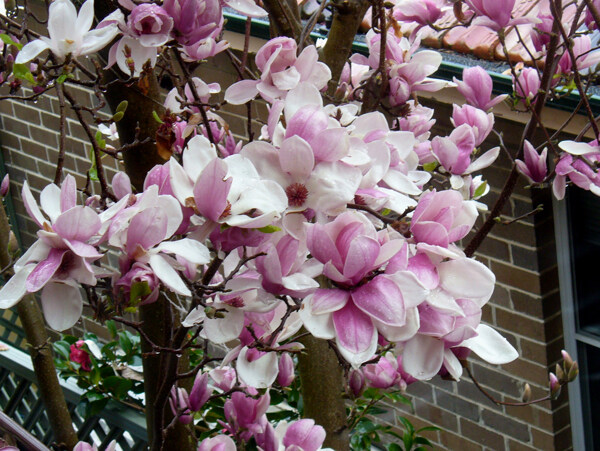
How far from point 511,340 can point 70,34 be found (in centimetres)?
217

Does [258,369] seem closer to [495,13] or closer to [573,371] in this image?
[573,371]

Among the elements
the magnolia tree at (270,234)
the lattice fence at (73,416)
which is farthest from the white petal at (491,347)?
the lattice fence at (73,416)

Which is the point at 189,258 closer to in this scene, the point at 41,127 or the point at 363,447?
the point at 363,447

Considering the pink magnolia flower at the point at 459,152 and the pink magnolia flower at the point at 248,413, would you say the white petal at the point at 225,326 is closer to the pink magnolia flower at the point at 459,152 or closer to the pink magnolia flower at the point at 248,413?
the pink magnolia flower at the point at 248,413

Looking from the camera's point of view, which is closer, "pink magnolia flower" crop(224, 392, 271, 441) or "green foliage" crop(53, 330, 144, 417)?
"pink magnolia flower" crop(224, 392, 271, 441)

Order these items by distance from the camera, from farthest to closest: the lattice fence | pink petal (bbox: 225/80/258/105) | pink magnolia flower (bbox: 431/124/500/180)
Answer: the lattice fence
pink magnolia flower (bbox: 431/124/500/180)
pink petal (bbox: 225/80/258/105)

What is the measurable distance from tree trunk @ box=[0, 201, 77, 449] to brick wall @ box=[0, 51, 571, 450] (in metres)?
1.35

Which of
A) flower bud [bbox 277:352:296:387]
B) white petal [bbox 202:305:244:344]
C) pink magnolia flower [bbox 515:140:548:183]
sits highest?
white petal [bbox 202:305:244:344]

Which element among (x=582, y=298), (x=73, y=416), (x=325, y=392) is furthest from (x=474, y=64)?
(x=73, y=416)

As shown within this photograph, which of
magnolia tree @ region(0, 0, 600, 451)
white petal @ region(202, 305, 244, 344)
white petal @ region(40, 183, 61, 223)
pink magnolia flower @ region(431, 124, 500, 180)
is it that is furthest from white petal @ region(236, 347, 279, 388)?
pink magnolia flower @ region(431, 124, 500, 180)

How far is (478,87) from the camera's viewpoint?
1.56 meters

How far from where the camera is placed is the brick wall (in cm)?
263

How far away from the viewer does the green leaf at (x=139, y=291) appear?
0.75m

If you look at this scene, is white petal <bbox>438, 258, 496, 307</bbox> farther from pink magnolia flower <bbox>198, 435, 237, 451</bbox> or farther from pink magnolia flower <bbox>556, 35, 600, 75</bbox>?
pink magnolia flower <bbox>556, 35, 600, 75</bbox>
